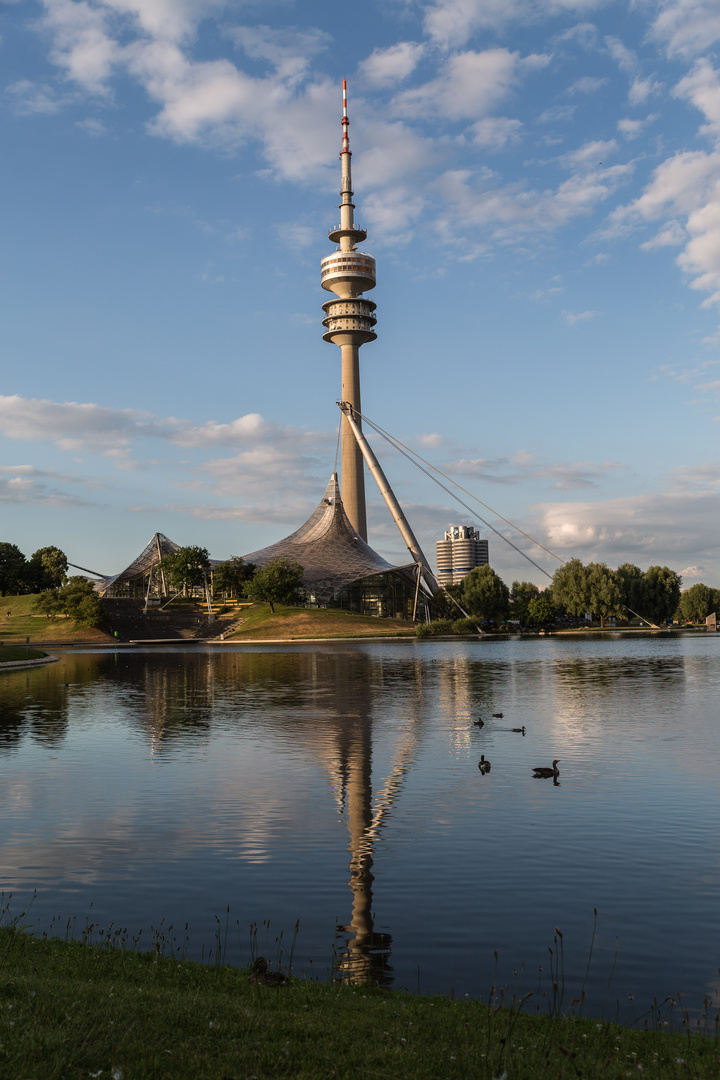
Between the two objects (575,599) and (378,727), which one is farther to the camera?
(575,599)

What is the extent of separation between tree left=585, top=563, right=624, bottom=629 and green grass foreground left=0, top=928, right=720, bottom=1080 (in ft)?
401

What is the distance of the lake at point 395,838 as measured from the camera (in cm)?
960

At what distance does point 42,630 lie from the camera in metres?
117

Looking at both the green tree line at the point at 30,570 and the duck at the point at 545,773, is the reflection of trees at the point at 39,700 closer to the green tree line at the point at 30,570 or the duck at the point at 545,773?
the duck at the point at 545,773

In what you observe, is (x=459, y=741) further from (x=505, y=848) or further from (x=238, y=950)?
(x=238, y=950)

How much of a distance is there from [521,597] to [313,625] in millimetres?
49080

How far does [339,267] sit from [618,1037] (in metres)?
183

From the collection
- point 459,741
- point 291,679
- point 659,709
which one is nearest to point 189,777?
point 459,741

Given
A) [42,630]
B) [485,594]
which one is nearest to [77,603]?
[42,630]

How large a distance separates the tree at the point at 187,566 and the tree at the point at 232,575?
393 cm

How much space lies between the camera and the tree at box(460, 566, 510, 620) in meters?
136

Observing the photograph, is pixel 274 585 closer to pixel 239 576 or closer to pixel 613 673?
pixel 239 576

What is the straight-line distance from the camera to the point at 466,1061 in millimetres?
6242

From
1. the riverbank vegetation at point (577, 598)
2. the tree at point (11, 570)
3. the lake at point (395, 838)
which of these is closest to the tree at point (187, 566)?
the tree at point (11, 570)
